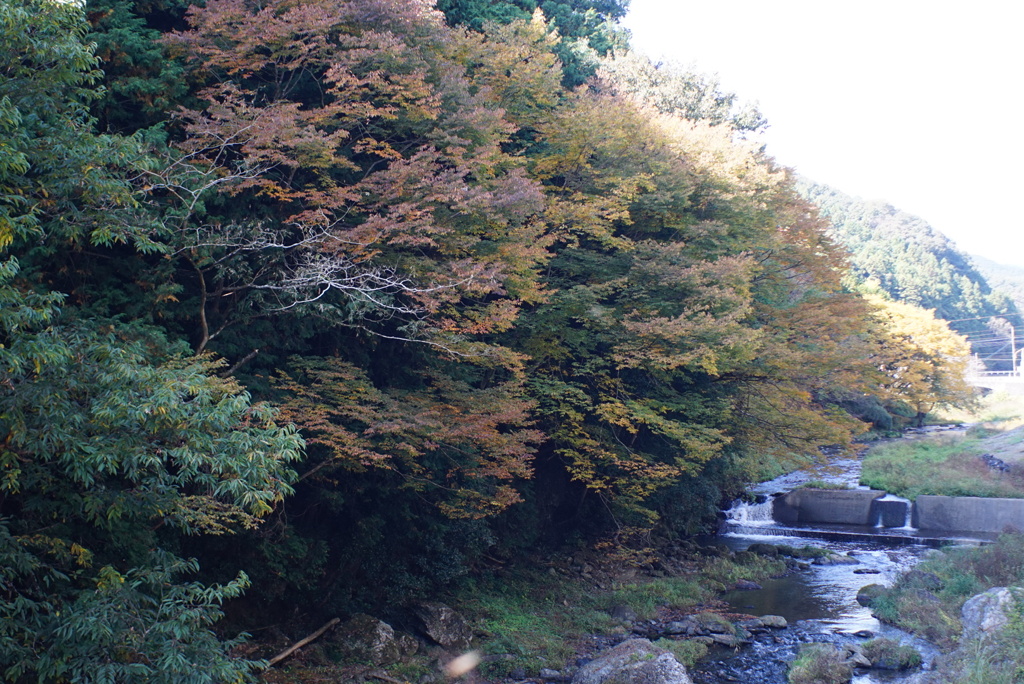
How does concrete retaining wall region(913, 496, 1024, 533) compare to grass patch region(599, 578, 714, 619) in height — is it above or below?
above

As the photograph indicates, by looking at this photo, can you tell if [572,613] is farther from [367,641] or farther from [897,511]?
[897,511]

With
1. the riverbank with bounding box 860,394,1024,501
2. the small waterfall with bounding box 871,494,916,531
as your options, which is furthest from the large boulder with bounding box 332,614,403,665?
the riverbank with bounding box 860,394,1024,501

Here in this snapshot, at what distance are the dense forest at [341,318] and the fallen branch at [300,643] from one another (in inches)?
13.0

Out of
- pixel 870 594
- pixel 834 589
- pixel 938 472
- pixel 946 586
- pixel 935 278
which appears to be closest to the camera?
pixel 946 586

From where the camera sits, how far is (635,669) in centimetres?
1062

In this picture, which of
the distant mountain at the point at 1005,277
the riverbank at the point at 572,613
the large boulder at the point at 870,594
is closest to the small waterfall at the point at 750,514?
the riverbank at the point at 572,613

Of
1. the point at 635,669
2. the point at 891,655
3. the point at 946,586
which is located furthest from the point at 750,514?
the point at 635,669

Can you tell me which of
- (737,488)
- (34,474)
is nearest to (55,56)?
(34,474)

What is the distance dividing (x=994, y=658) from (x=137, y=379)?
11.0 metres

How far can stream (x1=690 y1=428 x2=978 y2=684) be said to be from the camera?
1222 centimetres

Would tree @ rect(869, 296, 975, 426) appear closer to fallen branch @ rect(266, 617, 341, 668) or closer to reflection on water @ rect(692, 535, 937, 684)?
reflection on water @ rect(692, 535, 937, 684)

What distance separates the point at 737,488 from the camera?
2648 cm

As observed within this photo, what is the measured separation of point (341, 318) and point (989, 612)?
11484 millimetres

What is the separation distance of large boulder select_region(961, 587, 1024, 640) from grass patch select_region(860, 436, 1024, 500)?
13173mm
